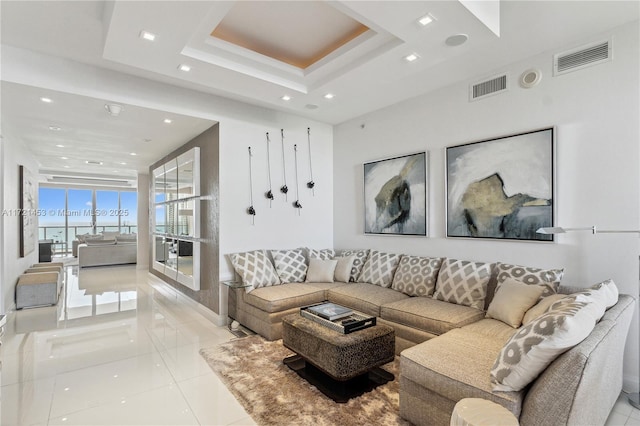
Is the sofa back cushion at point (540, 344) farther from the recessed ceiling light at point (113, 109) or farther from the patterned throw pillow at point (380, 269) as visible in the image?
the recessed ceiling light at point (113, 109)

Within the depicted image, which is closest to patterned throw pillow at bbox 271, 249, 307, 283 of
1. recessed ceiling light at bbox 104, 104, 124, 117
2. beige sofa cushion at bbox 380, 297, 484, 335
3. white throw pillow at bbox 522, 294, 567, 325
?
beige sofa cushion at bbox 380, 297, 484, 335

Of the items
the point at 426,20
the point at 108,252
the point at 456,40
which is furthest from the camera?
the point at 108,252

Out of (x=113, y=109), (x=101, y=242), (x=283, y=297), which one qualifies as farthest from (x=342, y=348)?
(x=101, y=242)

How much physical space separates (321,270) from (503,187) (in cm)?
239

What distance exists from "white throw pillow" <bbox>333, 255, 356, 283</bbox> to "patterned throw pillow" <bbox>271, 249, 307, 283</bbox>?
0.45 m

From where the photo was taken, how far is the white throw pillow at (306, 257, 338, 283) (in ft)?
14.1

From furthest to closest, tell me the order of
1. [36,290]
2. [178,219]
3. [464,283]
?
[178,219] < [36,290] < [464,283]

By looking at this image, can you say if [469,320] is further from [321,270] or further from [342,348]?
[321,270]

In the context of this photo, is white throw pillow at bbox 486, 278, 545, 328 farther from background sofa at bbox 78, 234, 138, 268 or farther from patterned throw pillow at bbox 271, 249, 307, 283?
background sofa at bbox 78, 234, 138, 268

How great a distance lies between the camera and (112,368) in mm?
2896

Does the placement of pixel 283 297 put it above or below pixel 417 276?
below

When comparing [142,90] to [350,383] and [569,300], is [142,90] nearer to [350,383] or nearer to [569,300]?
[350,383]

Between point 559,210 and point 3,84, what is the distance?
5.23 meters

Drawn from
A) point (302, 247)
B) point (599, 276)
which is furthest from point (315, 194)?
point (599, 276)
